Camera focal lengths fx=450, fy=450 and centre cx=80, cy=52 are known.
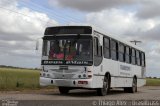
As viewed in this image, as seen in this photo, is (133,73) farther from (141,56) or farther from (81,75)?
(81,75)

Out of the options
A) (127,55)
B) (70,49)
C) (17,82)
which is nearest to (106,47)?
(70,49)

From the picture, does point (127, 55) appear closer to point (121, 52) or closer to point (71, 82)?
point (121, 52)

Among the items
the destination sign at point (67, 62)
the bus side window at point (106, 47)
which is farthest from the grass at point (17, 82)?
the bus side window at point (106, 47)

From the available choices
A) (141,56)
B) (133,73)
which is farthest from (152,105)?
(141,56)

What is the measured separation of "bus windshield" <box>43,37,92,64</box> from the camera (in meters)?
20.0

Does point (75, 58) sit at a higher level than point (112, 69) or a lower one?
higher

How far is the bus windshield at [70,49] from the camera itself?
65.6 feet

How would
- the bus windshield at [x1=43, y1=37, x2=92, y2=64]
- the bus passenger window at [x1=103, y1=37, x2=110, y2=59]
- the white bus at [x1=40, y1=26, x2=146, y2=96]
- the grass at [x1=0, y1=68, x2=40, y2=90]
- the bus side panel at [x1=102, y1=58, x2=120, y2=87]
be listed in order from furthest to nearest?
the grass at [x1=0, y1=68, x2=40, y2=90] → the bus passenger window at [x1=103, y1=37, x2=110, y2=59] → the bus side panel at [x1=102, y1=58, x2=120, y2=87] → the bus windshield at [x1=43, y1=37, x2=92, y2=64] → the white bus at [x1=40, y1=26, x2=146, y2=96]

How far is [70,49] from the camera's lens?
20.1 meters

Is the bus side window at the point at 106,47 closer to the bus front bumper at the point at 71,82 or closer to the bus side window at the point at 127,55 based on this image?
the bus front bumper at the point at 71,82

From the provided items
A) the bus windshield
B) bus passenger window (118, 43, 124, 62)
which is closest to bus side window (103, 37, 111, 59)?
the bus windshield

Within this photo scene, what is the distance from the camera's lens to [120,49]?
25.0 m

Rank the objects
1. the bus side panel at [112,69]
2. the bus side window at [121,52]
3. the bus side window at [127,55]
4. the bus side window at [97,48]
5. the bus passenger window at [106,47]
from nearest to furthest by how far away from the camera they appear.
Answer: the bus side window at [97,48]
the bus side panel at [112,69]
the bus passenger window at [106,47]
the bus side window at [121,52]
the bus side window at [127,55]

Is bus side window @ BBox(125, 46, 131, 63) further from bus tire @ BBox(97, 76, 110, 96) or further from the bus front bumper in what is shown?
the bus front bumper
